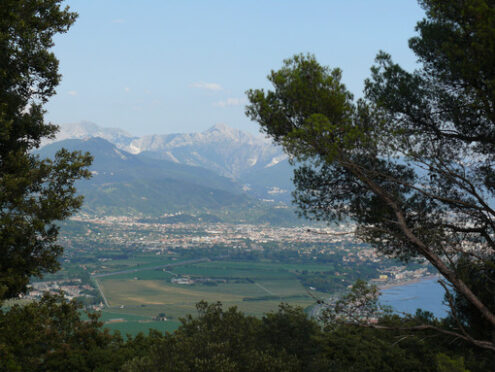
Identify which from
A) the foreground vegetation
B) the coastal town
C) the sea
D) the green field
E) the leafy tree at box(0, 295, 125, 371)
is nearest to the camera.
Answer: the leafy tree at box(0, 295, 125, 371)

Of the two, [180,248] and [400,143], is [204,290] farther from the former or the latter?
[400,143]

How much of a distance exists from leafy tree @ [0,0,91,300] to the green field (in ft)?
112

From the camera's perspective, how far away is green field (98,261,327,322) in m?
48.7

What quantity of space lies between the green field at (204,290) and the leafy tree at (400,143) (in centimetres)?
3535

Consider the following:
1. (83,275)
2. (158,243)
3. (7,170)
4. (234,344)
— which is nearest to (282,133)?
(234,344)

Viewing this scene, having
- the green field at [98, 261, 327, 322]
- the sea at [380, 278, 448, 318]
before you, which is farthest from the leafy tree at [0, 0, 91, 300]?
the green field at [98, 261, 327, 322]

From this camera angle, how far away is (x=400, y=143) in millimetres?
8328

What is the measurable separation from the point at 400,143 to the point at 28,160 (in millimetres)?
6841

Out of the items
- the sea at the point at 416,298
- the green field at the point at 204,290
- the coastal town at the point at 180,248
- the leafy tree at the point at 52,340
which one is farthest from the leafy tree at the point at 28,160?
the coastal town at the point at 180,248

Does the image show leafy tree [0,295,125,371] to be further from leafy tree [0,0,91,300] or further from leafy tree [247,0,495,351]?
leafy tree [247,0,495,351]

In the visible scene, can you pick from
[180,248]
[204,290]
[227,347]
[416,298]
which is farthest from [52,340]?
[180,248]

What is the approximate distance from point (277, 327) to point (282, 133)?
5442 mm

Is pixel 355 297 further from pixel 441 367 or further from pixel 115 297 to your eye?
pixel 115 297

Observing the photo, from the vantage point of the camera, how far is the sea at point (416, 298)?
37031 millimetres
